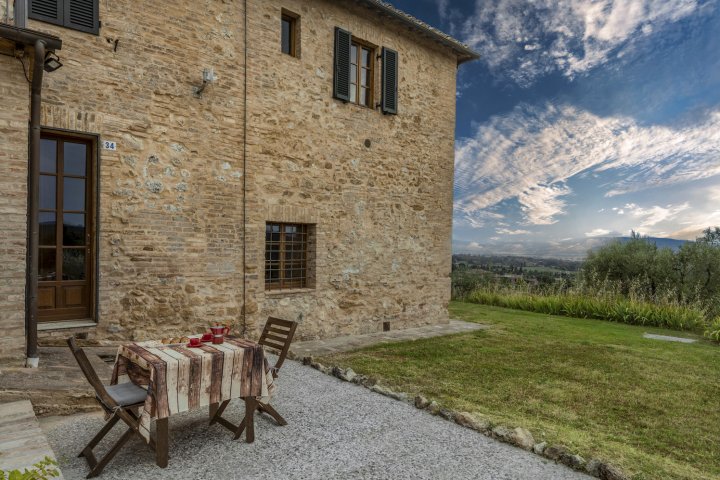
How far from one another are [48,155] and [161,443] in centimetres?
473

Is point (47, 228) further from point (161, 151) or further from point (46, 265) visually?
point (161, 151)

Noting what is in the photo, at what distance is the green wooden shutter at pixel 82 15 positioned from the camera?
6.00 metres

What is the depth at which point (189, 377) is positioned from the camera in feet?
11.2

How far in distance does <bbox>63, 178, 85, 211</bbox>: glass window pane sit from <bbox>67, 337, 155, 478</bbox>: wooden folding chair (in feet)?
12.3

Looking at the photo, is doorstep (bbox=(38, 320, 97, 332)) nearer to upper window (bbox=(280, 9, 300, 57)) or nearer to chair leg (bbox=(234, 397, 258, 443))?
chair leg (bbox=(234, 397, 258, 443))

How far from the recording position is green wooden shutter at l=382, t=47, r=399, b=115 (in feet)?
31.9

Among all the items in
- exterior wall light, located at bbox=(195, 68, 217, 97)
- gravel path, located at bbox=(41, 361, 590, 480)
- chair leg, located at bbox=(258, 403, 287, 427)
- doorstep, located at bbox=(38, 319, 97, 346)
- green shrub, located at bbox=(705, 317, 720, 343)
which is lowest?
green shrub, located at bbox=(705, 317, 720, 343)

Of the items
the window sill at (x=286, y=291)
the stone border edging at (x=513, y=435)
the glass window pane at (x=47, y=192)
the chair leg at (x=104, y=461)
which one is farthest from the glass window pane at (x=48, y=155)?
the stone border edging at (x=513, y=435)

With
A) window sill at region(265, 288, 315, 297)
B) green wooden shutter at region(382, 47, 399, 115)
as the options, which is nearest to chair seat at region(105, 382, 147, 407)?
window sill at region(265, 288, 315, 297)

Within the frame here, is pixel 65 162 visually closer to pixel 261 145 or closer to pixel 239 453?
pixel 261 145

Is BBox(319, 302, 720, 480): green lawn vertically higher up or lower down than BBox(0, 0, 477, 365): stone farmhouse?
lower down

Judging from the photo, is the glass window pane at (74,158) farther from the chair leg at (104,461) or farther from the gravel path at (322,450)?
the chair leg at (104,461)

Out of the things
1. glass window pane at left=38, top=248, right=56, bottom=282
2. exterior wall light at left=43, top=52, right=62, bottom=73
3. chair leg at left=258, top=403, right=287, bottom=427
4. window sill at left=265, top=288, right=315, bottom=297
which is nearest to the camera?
chair leg at left=258, top=403, right=287, bottom=427

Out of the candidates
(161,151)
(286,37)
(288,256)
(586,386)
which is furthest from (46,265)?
(586,386)
